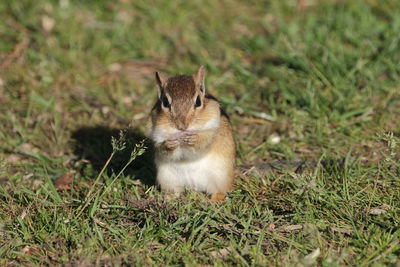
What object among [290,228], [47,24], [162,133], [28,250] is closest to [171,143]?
[162,133]

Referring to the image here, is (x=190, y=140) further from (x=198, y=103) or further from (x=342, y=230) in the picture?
(x=342, y=230)

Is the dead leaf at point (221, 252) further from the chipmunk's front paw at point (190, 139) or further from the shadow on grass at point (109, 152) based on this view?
the shadow on grass at point (109, 152)

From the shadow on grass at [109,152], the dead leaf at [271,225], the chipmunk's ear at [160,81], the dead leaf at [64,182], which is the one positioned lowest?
the dead leaf at [64,182]

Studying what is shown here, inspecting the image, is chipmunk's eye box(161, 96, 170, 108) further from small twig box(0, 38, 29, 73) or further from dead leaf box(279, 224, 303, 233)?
small twig box(0, 38, 29, 73)

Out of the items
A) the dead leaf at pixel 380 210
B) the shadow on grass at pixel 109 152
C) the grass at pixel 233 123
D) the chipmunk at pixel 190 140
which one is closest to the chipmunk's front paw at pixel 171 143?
the chipmunk at pixel 190 140

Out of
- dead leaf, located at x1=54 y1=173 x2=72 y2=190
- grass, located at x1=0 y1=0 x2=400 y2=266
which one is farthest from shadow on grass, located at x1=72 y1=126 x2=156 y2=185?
dead leaf, located at x1=54 y1=173 x2=72 y2=190
